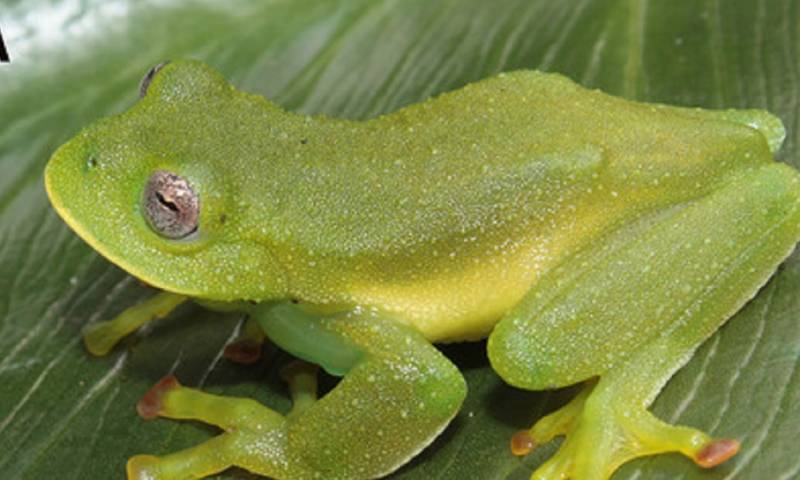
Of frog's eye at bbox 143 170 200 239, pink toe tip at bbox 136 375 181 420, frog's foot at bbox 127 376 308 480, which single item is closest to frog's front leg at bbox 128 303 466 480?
frog's foot at bbox 127 376 308 480

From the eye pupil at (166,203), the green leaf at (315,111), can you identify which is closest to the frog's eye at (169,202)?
the eye pupil at (166,203)

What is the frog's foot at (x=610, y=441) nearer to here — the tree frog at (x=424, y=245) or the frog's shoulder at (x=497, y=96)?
the tree frog at (x=424, y=245)

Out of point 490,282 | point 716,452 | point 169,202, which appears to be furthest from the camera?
point 490,282

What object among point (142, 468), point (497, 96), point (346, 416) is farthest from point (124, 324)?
point (497, 96)

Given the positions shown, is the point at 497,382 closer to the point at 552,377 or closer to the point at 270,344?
the point at 552,377

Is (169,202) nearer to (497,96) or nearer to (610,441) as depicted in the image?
(497,96)

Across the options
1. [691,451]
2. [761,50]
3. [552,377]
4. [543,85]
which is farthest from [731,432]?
[761,50]
